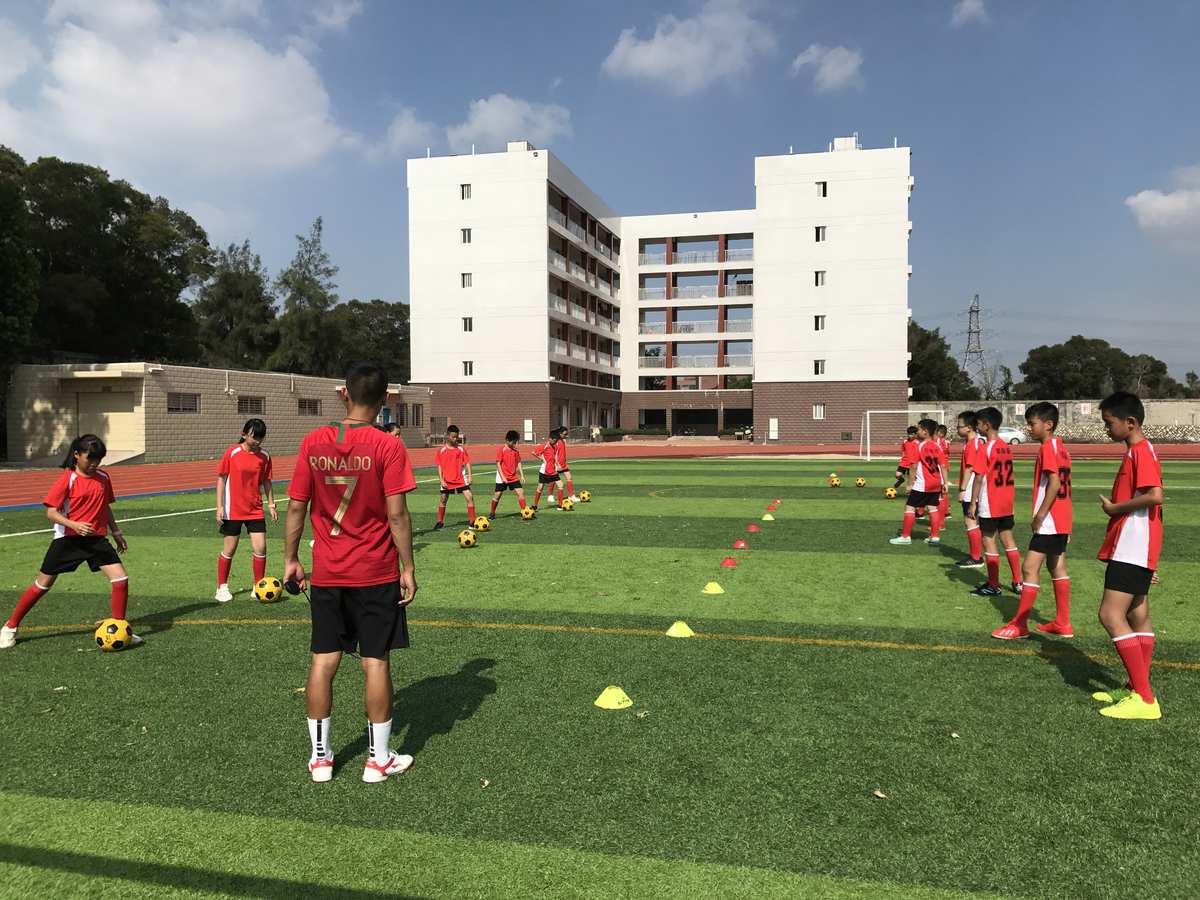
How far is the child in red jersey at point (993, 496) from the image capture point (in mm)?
7703

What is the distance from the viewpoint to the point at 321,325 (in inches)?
2482

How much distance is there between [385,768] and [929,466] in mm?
9515

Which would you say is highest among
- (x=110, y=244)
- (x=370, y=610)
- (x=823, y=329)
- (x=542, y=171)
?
(x=542, y=171)

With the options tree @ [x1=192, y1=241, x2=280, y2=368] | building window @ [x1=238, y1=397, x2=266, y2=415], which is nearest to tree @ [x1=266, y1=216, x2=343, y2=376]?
tree @ [x1=192, y1=241, x2=280, y2=368]

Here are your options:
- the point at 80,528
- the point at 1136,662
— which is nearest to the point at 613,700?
the point at 1136,662

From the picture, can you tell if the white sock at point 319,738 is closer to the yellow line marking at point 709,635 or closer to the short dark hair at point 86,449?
the yellow line marking at point 709,635

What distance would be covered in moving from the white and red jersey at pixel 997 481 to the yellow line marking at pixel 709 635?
1.80m

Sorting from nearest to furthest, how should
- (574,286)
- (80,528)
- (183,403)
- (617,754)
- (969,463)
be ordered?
(617,754) < (80,528) < (969,463) < (183,403) < (574,286)

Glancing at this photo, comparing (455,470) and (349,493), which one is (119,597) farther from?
(455,470)

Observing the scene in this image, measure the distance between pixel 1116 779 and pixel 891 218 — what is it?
52.2 meters

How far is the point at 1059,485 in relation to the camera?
20.3 ft

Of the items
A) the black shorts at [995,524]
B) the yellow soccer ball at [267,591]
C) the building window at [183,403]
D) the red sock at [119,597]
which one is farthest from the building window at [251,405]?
the black shorts at [995,524]

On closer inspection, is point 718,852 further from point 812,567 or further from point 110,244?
point 110,244

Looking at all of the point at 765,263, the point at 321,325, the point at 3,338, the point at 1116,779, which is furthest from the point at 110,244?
the point at 1116,779
